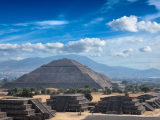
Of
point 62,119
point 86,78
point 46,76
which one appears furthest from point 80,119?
point 46,76

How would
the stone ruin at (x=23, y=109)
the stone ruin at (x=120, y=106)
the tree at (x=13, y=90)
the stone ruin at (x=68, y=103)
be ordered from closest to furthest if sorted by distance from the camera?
the stone ruin at (x=23, y=109), the stone ruin at (x=120, y=106), the stone ruin at (x=68, y=103), the tree at (x=13, y=90)

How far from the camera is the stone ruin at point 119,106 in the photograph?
63688 millimetres

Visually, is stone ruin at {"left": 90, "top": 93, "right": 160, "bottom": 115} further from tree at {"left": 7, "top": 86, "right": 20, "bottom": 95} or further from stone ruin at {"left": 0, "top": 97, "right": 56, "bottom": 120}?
tree at {"left": 7, "top": 86, "right": 20, "bottom": 95}

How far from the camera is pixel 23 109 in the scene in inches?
2019

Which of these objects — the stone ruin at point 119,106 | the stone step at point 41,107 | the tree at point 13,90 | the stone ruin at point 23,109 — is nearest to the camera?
the stone ruin at point 23,109

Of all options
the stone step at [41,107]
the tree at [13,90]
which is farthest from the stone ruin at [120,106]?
the tree at [13,90]

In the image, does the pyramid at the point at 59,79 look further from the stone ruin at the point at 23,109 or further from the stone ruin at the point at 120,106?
the stone ruin at the point at 23,109

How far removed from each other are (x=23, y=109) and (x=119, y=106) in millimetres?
28855

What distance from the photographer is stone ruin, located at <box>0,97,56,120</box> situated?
165 ft

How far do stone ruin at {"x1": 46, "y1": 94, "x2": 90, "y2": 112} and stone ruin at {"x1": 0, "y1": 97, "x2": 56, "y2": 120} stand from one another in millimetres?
13521

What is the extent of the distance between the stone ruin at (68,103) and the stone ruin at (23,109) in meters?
13.5

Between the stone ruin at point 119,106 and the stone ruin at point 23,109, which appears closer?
the stone ruin at point 23,109

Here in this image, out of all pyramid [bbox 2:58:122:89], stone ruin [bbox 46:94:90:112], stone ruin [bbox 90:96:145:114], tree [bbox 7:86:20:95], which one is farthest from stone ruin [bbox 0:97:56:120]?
pyramid [bbox 2:58:122:89]

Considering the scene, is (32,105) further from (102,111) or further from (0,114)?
(102,111)
